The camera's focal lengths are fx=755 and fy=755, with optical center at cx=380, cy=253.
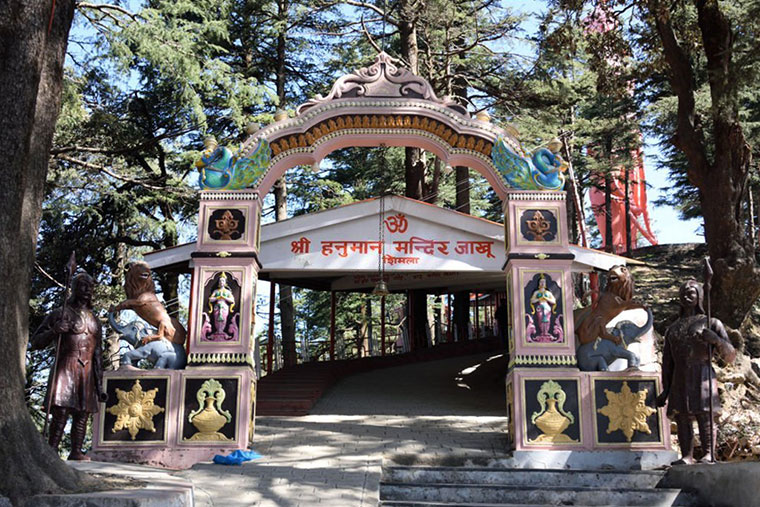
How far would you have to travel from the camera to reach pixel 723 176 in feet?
38.8

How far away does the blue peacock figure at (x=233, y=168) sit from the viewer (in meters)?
9.92

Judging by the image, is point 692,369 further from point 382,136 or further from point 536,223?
point 382,136

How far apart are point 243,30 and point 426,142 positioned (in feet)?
39.8

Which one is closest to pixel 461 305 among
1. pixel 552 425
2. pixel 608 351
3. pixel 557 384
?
pixel 608 351

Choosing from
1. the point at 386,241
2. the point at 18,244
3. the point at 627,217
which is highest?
the point at 627,217

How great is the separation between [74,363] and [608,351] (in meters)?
6.30

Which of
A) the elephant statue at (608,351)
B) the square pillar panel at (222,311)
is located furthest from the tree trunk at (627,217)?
the square pillar panel at (222,311)

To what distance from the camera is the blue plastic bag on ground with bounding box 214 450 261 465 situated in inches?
337

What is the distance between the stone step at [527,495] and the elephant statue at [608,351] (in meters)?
2.11

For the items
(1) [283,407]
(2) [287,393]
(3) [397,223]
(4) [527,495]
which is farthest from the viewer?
(2) [287,393]

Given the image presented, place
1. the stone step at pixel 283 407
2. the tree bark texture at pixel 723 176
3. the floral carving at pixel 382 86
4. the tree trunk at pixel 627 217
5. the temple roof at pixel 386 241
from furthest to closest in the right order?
1. the tree trunk at pixel 627 217
2. the stone step at pixel 283 407
3. the temple roof at pixel 386 241
4. the tree bark texture at pixel 723 176
5. the floral carving at pixel 382 86

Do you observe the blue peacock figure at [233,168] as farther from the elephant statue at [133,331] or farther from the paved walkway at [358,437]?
the paved walkway at [358,437]

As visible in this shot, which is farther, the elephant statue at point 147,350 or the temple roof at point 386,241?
the temple roof at point 386,241

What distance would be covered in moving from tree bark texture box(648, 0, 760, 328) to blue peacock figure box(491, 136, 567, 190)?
11.4 ft
